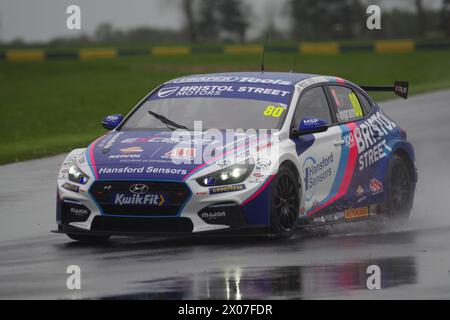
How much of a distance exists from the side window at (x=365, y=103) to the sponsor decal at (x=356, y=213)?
1166mm

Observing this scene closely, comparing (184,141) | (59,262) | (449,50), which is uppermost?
(184,141)

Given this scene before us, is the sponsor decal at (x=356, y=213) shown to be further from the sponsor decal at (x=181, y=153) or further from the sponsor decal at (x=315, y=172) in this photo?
the sponsor decal at (x=181, y=153)

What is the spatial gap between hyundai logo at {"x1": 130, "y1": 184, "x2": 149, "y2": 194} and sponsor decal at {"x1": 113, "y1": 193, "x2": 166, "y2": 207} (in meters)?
0.03

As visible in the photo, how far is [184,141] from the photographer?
11.2 meters

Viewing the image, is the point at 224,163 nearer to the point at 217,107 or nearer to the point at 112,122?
the point at 217,107

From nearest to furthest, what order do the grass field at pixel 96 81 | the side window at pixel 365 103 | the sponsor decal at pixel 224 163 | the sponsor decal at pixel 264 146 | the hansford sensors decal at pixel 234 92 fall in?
the sponsor decal at pixel 224 163
the sponsor decal at pixel 264 146
the hansford sensors decal at pixel 234 92
the side window at pixel 365 103
the grass field at pixel 96 81

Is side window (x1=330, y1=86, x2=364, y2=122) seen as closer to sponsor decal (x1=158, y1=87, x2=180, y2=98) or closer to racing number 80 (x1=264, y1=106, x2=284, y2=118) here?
racing number 80 (x1=264, y1=106, x2=284, y2=118)

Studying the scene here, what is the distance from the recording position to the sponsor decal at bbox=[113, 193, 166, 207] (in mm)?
10688

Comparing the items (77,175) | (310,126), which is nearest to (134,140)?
(77,175)

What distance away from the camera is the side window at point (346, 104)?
1283cm

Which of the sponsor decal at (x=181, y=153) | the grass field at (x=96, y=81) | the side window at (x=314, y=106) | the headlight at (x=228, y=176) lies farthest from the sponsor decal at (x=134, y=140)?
the grass field at (x=96, y=81)

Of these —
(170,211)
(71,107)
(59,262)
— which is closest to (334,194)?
(170,211)
